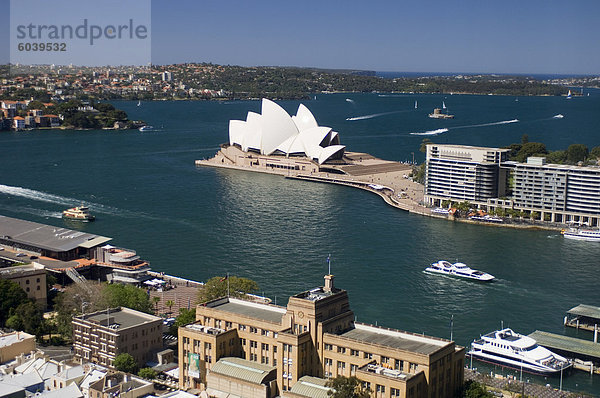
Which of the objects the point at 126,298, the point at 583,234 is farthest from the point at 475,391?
the point at 583,234

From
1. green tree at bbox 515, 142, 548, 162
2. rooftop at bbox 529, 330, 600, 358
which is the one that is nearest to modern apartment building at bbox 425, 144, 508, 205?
green tree at bbox 515, 142, 548, 162

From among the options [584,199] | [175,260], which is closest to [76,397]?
[175,260]

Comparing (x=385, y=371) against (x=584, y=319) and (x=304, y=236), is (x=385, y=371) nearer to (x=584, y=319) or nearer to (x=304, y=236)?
(x=584, y=319)

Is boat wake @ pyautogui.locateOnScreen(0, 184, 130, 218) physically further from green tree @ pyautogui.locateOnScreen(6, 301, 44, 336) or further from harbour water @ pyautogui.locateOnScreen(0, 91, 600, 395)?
green tree @ pyautogui.locateOnScreen(6, 301, 44, 336)

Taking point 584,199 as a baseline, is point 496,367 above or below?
below

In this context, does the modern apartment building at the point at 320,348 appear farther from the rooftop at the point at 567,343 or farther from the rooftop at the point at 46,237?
the rooftop at the point at 46,237

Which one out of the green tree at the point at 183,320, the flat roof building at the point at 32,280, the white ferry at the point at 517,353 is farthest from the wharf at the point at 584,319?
the flat roof building at the point at 32,280

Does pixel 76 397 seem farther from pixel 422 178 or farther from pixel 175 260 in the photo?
pixel 422 178
